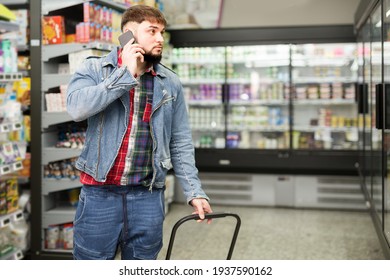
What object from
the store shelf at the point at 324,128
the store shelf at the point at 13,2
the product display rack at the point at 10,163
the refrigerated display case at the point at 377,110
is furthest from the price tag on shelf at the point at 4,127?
the store shelf at the point at 324,128

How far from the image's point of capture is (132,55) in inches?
79.9

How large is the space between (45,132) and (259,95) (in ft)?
11.0

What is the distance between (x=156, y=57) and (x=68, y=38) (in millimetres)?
2451

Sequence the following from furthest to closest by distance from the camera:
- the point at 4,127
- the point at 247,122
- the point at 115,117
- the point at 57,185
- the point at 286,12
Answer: the point at 247,122 < the point at 286,12 < the point at 57,185 < the point at 4,127 < the point at 115,117

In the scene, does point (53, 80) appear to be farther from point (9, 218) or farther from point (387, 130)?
point (387, 130)

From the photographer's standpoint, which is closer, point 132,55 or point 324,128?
point 132,55

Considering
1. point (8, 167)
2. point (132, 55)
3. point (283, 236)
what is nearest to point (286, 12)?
point (283, 236)

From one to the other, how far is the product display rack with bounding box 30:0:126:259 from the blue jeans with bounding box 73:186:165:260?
2.12 m

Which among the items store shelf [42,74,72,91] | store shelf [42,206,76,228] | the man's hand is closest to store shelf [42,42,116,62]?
store shelf [42,74,72,91]

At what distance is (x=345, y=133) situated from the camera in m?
7.08

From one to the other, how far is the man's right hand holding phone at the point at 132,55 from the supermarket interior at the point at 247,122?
2139 mm

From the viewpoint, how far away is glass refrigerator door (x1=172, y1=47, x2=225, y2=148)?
7.00 meters

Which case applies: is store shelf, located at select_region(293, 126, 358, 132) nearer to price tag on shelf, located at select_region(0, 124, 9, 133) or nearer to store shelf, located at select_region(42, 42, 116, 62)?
store shelf, located at select_region(42, 42, 116, 62)

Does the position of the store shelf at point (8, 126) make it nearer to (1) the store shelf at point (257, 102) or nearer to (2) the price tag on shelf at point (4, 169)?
(2) the price tag on shelf at point (4, 169)
